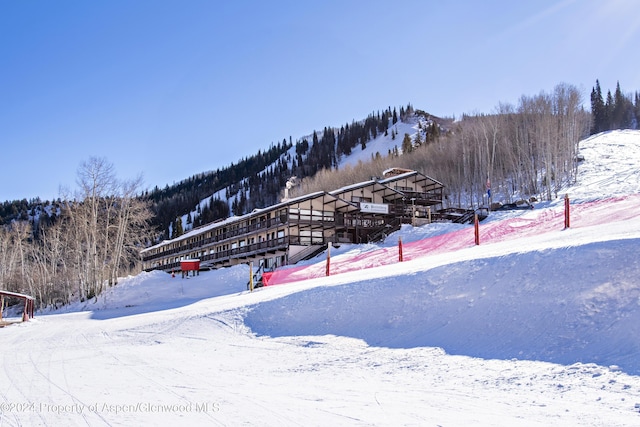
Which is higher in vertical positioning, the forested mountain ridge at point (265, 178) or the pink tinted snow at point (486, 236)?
the forested mountain ridge at point (265, 178)

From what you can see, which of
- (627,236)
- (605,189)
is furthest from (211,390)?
(605,189)

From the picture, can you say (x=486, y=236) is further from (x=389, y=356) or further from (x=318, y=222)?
(x=318, y=222)

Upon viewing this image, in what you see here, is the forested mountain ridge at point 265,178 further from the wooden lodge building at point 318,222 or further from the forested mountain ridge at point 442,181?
the wooden lodge building at point 318,222

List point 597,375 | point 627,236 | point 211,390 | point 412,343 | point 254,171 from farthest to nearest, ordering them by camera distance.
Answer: point 254,171 < point 627,236 < point 412,343 < point 211,390 < point 597,375

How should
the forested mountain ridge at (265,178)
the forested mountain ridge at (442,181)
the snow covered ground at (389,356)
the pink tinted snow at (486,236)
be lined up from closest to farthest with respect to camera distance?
the snow covered ground at (389,356) → the pink tinted snow at (486,236) → the forested mountain ridge at (442,181) → the forested mountain ridge at (265,178)

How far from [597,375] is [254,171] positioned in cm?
18866

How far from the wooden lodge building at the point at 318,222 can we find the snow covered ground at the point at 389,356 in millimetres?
25091

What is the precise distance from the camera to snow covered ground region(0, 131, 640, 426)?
5.89m

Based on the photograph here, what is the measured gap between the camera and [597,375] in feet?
→ 21.2

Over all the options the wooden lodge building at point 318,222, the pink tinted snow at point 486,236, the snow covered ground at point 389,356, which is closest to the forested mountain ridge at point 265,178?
the wooden lodge building at point 318,222

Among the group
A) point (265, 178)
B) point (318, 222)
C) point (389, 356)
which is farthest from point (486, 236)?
point (265, 178)

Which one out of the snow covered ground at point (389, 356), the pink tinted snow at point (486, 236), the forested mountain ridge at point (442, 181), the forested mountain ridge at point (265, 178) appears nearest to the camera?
the snow covered ground at point (389, 356)

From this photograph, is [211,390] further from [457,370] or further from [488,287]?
[488,287]

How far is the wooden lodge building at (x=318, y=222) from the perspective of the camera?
1761 inches
